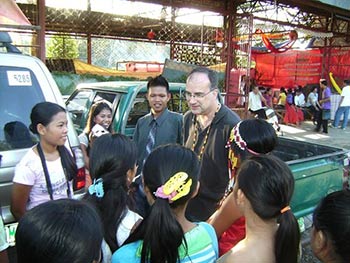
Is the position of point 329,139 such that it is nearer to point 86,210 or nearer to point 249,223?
point 249,223

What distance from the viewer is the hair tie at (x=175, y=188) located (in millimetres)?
1401

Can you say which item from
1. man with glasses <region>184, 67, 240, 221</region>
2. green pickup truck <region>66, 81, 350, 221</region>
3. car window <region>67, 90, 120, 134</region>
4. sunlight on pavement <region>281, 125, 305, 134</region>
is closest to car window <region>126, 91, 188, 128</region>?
green pickup truck <region>66, 81, 350, 221</region>

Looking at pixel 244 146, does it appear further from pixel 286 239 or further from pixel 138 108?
Answer: pixel 138 108

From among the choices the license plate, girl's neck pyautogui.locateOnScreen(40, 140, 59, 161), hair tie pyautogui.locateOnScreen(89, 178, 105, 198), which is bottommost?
the license plate

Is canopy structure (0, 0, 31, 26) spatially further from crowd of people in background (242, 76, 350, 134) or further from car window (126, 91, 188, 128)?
crowd of people in background (242, 76, 350, 134)

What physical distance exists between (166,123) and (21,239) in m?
2.27

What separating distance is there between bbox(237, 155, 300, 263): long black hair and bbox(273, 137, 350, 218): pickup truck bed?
1.27 m

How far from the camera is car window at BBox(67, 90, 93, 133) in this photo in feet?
16.1

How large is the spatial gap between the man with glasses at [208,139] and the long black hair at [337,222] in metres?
1.14

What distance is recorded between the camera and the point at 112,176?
1722mm

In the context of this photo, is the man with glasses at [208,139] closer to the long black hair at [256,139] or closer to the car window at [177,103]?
the long black hair at [256,139]

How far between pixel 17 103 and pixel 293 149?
2.91 meters

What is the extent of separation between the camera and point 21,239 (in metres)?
1.11

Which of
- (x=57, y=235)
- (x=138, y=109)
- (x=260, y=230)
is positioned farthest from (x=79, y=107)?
(x=57, y=235)
